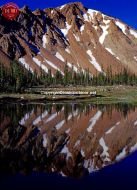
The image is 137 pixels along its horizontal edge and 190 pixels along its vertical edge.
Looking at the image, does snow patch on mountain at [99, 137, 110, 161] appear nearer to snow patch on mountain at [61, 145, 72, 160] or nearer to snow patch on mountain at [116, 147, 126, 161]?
snow patch on mountain at [116, 147, 126, 161]

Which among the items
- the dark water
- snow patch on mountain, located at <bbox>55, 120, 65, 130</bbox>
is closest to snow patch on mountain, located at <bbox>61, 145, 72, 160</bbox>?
the dark water

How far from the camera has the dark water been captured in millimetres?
20312

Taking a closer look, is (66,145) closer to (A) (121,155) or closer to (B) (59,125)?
(A) (121,155)

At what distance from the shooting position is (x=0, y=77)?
430ft

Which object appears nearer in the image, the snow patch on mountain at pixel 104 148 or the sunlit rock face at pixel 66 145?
the sunlit rock face at pixel 66 145

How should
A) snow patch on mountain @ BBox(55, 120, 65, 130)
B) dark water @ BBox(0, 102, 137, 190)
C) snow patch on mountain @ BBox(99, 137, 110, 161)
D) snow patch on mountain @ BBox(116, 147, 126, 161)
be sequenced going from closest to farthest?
dark water @ BBox(0, 102, 137, 190)
snow patch on mountain @ BBox(116, 147, 126, 161)
snow patch on mountain @ BBox(99, 137, 110, 161)
snow patch on mountain @ BBox(55, 120, 65, 130)

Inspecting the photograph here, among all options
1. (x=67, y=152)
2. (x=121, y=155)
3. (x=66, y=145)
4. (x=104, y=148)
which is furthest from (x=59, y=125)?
(x=121, y=155)

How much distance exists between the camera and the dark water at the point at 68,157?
66.6ft

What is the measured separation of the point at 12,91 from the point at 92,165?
10323 cm

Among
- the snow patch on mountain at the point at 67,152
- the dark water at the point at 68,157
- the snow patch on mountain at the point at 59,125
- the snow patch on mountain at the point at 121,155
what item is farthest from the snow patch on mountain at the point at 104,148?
the snow patch on mountain at the point at 59,125

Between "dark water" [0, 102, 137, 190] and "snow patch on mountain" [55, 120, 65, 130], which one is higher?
"dark water" [0, 102, 137, 190]

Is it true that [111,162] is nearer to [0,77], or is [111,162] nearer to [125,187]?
[125,187]

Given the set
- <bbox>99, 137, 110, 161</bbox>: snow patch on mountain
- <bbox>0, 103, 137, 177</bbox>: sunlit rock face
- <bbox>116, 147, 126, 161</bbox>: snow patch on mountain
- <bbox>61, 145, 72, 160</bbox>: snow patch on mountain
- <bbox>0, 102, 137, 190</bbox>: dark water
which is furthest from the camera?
<bbox>99, 137, 110, 161</bbox>: snow patch on mountain

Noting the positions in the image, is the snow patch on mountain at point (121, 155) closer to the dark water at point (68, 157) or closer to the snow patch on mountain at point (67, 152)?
the dark water at point (68, 157)
